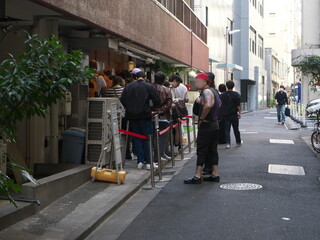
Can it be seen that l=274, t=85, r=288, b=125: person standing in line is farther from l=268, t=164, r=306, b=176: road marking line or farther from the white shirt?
the white shirt

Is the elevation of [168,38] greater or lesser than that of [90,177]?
greater

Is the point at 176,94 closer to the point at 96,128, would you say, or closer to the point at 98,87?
the point at 98,87

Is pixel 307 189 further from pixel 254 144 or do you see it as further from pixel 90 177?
pixel 254 144

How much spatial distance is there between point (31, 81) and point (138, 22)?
33.0 feet

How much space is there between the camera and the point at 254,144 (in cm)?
1792

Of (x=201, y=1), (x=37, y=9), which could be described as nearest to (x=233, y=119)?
(x=37, y=9)

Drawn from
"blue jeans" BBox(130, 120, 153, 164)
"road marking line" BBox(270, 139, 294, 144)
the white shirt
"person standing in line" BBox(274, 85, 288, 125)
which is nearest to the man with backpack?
"blue jeans" BBox(130, 120, 153, 164)

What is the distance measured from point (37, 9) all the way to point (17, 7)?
369mm

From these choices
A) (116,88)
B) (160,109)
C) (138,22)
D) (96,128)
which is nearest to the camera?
(96,128)

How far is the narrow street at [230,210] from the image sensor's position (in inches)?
266

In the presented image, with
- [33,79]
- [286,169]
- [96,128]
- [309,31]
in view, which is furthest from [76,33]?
[309,31]

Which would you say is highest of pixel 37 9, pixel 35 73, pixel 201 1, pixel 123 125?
pixel 201 1

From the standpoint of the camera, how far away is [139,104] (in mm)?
11094

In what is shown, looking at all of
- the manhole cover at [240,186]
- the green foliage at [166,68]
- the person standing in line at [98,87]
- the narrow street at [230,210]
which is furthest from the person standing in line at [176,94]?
the green foliage at [166,68]
